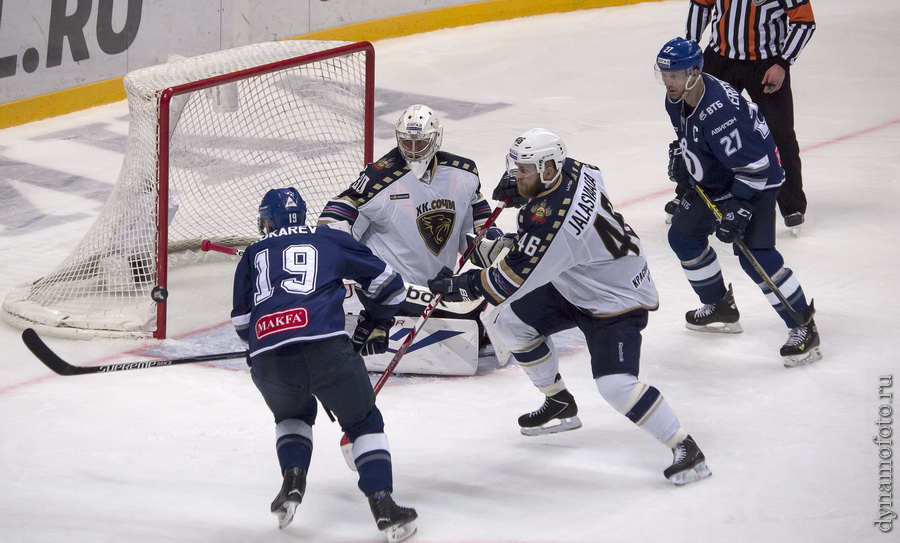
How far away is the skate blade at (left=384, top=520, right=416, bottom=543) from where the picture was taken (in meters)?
2.93

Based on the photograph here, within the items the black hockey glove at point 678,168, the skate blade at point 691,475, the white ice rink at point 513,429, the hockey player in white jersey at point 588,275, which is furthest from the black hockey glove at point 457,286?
the black hockey glove at point 678,168

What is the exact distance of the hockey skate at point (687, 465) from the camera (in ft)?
10.6

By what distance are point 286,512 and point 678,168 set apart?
198cm

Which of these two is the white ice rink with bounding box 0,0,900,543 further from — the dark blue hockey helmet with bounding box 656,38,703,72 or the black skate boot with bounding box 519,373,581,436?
the dark blue hockey helmet with bounding box 656,38,703,72

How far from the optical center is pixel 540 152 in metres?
3.19

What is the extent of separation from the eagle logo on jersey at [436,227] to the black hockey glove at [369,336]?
764 millimetres

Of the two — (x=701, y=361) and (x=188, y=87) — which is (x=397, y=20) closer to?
(x=188, y=87)

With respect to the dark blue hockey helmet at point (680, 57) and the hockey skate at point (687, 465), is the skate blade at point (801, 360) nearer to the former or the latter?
the hockey skate at point (687, 465)

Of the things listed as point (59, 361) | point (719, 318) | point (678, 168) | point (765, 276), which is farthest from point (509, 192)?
point (59, 361)

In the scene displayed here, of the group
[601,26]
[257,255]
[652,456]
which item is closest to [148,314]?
[257,255]

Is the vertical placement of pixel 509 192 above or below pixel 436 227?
above

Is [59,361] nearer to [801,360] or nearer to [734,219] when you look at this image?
[734,219]

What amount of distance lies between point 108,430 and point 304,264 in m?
1.11

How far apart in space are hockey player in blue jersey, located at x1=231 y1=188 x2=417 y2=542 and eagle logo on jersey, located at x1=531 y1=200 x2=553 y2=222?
492mm
